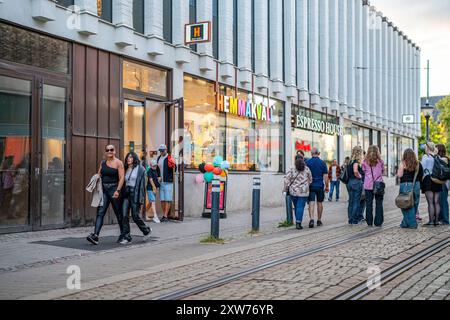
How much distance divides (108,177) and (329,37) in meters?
21.3

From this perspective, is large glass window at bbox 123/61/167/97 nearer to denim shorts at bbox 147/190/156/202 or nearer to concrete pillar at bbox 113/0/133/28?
concrete pillar at bbox 113/0/133/28

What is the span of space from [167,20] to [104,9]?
2799mm

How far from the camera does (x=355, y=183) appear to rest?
46.9ft

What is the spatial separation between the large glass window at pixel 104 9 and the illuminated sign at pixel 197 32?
8.75 ft

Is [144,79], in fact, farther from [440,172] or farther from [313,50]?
[313,50]

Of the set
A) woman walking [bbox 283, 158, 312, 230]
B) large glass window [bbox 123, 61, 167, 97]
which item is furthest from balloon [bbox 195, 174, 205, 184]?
woman walking [bbox 283, 158, 312, 230]

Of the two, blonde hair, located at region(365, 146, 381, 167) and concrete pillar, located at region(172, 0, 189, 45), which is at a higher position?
concrete pillar, located at region(172, 0, 189, 45)

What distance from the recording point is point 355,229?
13.4m

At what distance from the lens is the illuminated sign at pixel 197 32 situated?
16.6 metres

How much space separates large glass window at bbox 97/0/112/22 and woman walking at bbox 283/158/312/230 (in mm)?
5782

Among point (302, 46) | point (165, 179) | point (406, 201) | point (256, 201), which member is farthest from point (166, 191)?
point (302, 46)

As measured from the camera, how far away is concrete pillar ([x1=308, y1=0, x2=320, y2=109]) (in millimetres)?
27234

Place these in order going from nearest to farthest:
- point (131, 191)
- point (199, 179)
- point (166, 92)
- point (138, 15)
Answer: point (131, 191) < point (138, 15) < point (166, 92) < point (199, 179)
